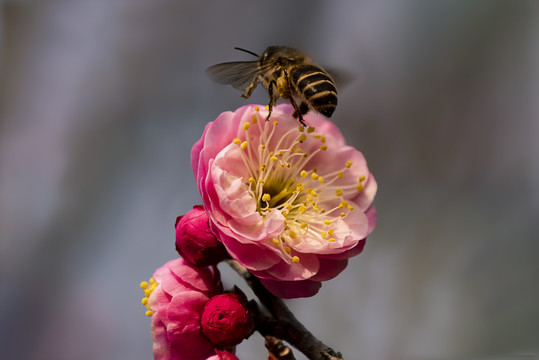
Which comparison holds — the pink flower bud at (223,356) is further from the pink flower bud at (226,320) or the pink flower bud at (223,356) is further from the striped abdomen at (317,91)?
the striped abdomen at (317,91)

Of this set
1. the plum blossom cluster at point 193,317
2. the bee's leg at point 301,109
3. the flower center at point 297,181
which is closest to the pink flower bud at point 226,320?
the plum blossom cluster at point 193,317

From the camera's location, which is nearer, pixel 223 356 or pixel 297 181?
pixel 223 356

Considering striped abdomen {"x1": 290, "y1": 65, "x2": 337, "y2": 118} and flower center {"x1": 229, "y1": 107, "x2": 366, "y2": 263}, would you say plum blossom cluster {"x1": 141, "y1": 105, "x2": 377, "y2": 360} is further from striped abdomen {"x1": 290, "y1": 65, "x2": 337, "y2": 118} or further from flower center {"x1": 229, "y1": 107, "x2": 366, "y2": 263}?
striped abdomen {"x1": 290, "y1": 65, "x2": 337, "y2": 118}

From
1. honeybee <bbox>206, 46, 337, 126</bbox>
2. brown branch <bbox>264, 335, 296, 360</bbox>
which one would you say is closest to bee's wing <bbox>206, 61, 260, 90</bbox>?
honeybee <bbox>206, 46, 337, 126</bbox>

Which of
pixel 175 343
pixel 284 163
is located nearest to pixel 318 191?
pixel 284 163

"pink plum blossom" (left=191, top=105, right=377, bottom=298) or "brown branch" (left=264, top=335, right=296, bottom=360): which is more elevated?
"pink plum blossom" (left=191, top=105, right=377, bottom=298)

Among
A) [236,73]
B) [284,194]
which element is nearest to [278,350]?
[284,194]

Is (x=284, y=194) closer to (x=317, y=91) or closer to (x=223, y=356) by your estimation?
(x=317, y=91)
